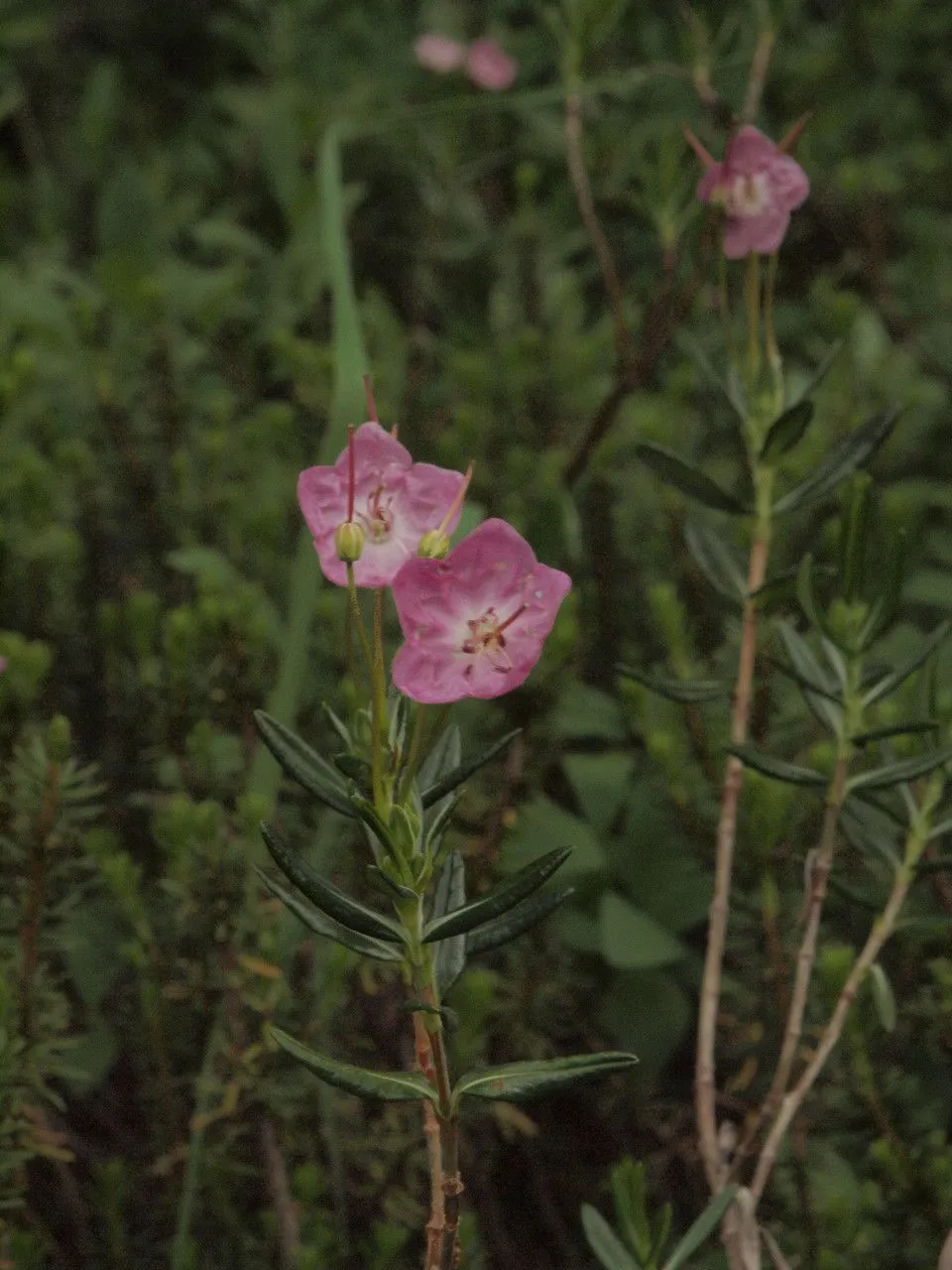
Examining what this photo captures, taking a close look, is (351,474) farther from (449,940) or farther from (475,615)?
(449,940)

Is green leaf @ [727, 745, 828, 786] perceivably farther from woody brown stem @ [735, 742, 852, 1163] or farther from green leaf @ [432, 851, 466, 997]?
green leaf @ [432, 851, 466, 997]

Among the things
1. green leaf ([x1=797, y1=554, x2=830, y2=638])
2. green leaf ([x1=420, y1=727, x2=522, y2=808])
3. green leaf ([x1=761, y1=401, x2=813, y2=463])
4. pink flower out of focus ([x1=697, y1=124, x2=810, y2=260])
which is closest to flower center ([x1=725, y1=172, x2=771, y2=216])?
pink flower out of focus ([x1=697, y1=124, x2=810, y2=260])

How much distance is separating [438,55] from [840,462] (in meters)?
1.55

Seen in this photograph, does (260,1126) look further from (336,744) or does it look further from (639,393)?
(639,393)

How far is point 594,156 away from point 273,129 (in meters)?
0.51

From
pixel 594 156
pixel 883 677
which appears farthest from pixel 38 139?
pixel 883 677

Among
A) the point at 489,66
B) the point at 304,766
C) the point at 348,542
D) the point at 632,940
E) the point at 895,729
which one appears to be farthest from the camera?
the point at 489,66

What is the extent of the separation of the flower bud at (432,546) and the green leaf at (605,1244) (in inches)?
16.0

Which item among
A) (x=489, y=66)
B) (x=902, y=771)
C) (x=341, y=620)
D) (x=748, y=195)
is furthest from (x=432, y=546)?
(x=489, y=66)

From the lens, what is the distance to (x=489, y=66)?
2.30 metres

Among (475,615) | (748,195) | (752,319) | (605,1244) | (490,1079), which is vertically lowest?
(605,1244)

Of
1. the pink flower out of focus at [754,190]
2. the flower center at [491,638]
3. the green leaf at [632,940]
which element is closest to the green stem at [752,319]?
the pink flower out of focus at [754,190]

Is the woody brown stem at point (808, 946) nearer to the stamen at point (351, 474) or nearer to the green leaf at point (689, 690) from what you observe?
the green leaf at point (689, 690)

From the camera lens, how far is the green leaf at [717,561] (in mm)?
1097
